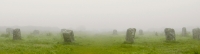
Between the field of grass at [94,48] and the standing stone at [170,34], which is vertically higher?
the standing stone at [170,34]

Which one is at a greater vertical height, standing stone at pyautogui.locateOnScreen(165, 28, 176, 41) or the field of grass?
standing stone at pyautogui.locateOnScreen(165, 28, 176, 41)

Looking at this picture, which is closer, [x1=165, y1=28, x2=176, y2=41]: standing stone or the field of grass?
the field of grass

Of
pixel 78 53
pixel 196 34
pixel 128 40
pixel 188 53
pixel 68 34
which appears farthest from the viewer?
pixel 196 34

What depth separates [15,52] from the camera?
97.0 ft

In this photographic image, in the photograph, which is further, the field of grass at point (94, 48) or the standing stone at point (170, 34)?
the standing stone at point (170, 34)

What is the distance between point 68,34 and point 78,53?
12715 mm

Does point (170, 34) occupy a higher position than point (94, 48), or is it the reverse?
point (170, 34)

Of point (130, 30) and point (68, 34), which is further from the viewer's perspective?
point (130, 30)

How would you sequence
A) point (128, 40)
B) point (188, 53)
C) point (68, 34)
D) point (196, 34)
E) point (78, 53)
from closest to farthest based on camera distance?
point (188, 53) → point (78, 53) → point (68, 34) → point (128, 40) → point (196, 34)

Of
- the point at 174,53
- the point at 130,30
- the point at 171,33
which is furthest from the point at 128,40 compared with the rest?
the point at 174,53

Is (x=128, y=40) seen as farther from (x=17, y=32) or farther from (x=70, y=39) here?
(x=17, y=32)

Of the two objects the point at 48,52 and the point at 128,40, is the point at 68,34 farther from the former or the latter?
the point at 48,52

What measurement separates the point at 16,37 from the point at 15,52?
17.9m

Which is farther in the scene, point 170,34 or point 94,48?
point 170,34
